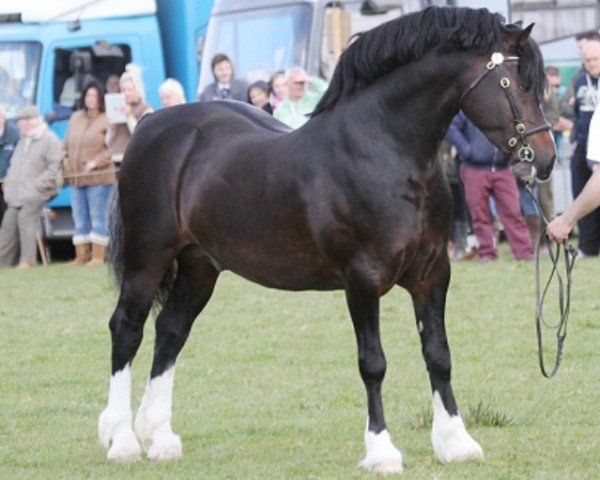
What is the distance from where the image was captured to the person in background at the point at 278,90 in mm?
17266

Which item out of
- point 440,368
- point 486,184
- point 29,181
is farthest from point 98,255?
point 440,368

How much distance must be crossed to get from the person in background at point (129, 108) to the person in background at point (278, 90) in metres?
1.40

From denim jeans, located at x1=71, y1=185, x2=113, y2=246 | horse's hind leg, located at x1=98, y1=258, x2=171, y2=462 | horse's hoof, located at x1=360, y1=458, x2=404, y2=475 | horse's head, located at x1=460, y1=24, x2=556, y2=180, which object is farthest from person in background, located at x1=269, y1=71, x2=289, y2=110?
horse's hoof, located at x1=360, y1=458, x2=404, y2=475

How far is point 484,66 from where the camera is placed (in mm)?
7359

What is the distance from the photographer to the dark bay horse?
7.40 meters

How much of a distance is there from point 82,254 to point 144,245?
11.3m

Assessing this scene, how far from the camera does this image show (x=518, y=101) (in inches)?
288

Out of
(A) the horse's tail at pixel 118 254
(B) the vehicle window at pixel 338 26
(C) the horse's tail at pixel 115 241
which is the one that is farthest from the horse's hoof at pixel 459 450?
(B) the vehicle window at pixel 338 26

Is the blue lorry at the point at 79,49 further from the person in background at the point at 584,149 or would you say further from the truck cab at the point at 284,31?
A: the person in background at the point at 584,149

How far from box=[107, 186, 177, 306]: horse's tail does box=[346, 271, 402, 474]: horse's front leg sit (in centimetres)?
150

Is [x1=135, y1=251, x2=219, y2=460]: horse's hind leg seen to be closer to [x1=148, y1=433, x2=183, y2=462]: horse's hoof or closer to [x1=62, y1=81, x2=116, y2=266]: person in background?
[x1=148, y1=433, x2=183, y2=462]: horse's hoof

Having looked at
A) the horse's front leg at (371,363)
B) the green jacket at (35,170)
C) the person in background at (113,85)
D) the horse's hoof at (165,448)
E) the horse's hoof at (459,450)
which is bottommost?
the green jacket at (35,170)

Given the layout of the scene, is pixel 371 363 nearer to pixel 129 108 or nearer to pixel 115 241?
pixel 115 241

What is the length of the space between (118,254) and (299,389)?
1771 millimetres
